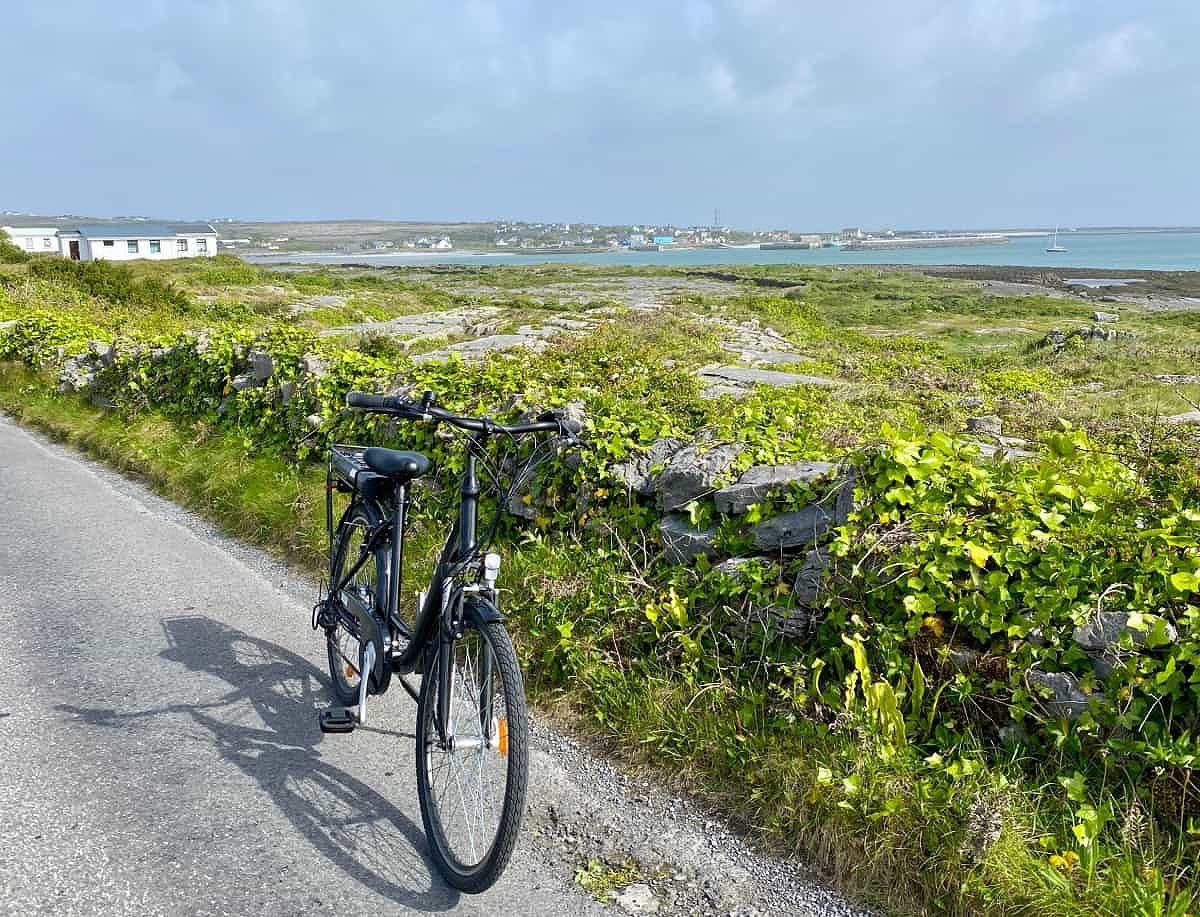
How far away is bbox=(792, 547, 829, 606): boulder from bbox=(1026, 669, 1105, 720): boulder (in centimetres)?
102

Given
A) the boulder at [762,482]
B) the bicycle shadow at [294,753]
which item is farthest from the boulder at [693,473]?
the bicycle shadow at [294,753]

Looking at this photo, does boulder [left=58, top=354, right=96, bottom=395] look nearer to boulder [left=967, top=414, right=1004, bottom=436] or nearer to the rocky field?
the rocky field

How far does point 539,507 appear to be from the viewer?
19.2 feet

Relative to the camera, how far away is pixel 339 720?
3807 mm

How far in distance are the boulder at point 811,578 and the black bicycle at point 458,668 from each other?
1.45 metres

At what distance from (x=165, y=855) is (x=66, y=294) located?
29667mm

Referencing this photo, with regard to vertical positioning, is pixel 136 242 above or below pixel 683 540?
above

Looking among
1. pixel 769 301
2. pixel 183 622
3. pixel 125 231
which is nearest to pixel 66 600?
pixel 183 622

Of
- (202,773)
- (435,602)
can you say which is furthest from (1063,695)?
(202,773)

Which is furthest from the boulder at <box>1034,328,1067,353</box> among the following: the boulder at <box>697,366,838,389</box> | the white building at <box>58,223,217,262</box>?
the white building at <box>58,223,217,262</box>

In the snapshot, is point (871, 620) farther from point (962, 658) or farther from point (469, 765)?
point (469, 765)

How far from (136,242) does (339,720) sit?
341ft

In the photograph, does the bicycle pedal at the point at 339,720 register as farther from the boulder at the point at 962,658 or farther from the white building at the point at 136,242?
the white building at the point at 136,242

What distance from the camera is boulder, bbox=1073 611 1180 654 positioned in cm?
323
